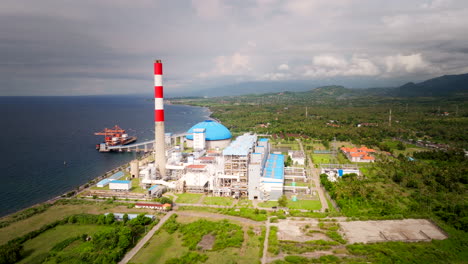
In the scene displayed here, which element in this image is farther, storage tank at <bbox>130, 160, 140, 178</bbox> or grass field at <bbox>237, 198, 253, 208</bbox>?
storage tank at <bbox>130, 160, 140, 178</bbox>

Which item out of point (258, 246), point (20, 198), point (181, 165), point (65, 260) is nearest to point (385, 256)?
point (258, 246)

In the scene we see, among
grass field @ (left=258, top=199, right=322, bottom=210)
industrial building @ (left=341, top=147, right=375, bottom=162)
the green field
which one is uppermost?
industrial building @ (left=341, top=147, right=375, bottom=162)

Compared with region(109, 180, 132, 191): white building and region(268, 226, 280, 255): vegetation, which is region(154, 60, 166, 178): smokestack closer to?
region(109, 180, 132, 191): white building

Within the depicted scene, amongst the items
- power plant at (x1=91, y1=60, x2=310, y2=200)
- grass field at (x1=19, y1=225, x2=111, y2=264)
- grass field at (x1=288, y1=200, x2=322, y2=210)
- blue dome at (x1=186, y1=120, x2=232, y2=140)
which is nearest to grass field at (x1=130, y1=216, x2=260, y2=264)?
grass field at (x1=19, y1=225, x2=111, y2=264)

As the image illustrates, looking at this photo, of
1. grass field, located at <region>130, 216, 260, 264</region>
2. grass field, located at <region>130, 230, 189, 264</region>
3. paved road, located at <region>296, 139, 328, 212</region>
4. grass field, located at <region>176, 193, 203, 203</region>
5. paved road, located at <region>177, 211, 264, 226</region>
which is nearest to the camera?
grass field, located at <region>130, 216, 260, 264</region>

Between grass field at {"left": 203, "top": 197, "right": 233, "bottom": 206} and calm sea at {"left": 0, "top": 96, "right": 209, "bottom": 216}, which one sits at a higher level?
calm sea at {"left": 0, "top": 96, "right": 209, "bottom": 216}

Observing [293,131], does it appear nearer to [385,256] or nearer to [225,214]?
[225,214]

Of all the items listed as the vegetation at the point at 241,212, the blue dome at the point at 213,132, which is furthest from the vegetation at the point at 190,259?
the blue dome at the point at 213,132
